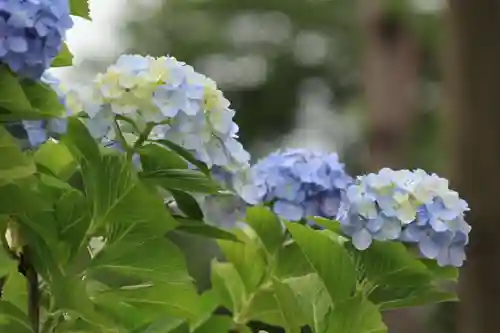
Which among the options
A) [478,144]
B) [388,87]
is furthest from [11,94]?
[388,87]

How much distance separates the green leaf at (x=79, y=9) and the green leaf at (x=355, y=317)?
201 mm

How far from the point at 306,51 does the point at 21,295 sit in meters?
4.52

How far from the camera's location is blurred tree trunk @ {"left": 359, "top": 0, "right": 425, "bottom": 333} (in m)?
1.72

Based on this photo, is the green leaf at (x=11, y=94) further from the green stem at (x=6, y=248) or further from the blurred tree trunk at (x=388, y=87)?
the blurred tree trunk at (x=388, y=87)

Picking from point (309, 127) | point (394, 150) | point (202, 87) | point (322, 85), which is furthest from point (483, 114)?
point (322, 85)

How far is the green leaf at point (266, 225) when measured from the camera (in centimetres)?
A: 52

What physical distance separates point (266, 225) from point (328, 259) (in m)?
0.05

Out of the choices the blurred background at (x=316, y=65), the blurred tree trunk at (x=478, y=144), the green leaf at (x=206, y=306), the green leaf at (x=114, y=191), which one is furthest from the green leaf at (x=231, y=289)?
the blurred background at (x=316, y=65)

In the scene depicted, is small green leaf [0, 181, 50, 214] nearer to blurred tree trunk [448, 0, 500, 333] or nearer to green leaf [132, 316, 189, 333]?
green leaf [132, 316, 189, 333]

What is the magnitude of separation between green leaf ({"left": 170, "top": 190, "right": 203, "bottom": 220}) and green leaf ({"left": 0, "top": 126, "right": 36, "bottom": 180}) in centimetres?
9

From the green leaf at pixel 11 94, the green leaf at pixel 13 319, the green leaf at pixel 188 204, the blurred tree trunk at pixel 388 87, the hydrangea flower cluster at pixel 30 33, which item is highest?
the blurred tree trunk at pixel 388 87

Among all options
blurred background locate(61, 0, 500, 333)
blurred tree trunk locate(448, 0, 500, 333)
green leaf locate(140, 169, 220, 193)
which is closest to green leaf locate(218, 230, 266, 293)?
green leaf locate(140, 169, 220, 193)

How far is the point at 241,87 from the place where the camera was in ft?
15.7

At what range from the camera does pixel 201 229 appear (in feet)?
1.52
